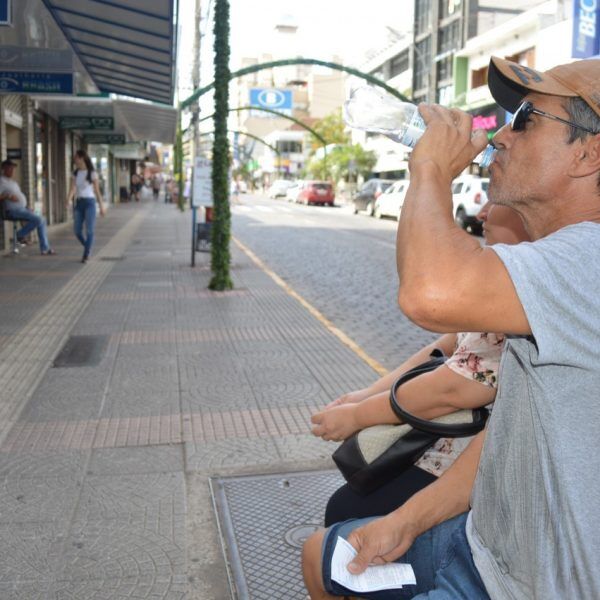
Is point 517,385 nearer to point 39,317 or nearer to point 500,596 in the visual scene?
point 500,596

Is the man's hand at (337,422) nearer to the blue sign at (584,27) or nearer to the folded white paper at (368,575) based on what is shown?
the folded white paper at (368,575)

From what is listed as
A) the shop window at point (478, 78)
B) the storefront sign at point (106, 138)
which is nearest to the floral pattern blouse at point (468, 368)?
the storefront sign at point (106, 138)

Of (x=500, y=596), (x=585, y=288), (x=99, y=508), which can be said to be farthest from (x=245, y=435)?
(x=585, y=288)

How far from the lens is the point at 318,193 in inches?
1731

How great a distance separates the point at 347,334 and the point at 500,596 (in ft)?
20.3

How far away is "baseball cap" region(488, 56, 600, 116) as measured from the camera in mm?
1495

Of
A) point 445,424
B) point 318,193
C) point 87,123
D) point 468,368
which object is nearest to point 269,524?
point 445,424

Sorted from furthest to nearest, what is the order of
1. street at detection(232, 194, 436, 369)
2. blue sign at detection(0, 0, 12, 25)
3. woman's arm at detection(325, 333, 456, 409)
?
street at detection(232, 194, 436, 369) → blue sign at detection(0, 0, 12, 25) → woman's arm at detection(325, 333, 456, 409)

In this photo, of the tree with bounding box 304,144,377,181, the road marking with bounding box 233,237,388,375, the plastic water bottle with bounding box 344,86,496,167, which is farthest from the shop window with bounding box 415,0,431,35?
the plastic water bottle with bounding box 344,86,496,167

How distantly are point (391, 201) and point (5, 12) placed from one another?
23893mm

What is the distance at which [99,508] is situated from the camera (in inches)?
142

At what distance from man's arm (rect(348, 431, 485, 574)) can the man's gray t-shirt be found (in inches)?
14.3

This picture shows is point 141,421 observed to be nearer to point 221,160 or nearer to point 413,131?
point 413,131

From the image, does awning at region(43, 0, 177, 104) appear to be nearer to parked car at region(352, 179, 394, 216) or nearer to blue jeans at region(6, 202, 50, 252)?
blue jeans at region(6, 202, 50, 252)
